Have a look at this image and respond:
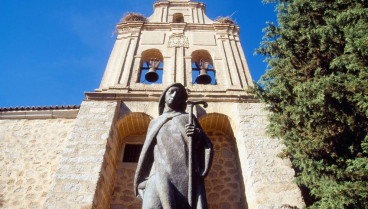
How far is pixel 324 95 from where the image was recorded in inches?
150

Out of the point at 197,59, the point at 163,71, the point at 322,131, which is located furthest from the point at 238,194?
the point at 197,59

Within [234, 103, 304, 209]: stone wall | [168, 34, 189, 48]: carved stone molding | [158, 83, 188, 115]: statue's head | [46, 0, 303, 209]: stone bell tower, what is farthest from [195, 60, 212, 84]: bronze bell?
[158, 83, 188, 115]: statue's head

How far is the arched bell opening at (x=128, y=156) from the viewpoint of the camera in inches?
240

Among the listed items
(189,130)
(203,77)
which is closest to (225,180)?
(203,77)

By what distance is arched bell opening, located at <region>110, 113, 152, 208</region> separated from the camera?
609 centimetres

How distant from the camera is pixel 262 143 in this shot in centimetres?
616

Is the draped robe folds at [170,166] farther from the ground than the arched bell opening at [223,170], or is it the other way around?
the arched bell opening at [223,170]

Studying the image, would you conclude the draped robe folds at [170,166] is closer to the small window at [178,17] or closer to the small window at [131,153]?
the small window at [131,153]

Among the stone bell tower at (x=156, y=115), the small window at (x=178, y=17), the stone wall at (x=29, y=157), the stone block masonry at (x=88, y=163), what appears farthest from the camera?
the small window at (x=178, y=17)

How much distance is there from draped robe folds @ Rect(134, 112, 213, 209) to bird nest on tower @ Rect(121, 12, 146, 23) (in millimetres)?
8722

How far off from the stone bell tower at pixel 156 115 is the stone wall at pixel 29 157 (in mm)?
889

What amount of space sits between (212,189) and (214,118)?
176cm

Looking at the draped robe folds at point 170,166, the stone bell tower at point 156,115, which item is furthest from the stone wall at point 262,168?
the draped robe folds at point 170,166

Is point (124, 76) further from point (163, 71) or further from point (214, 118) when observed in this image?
point (214, 118)
